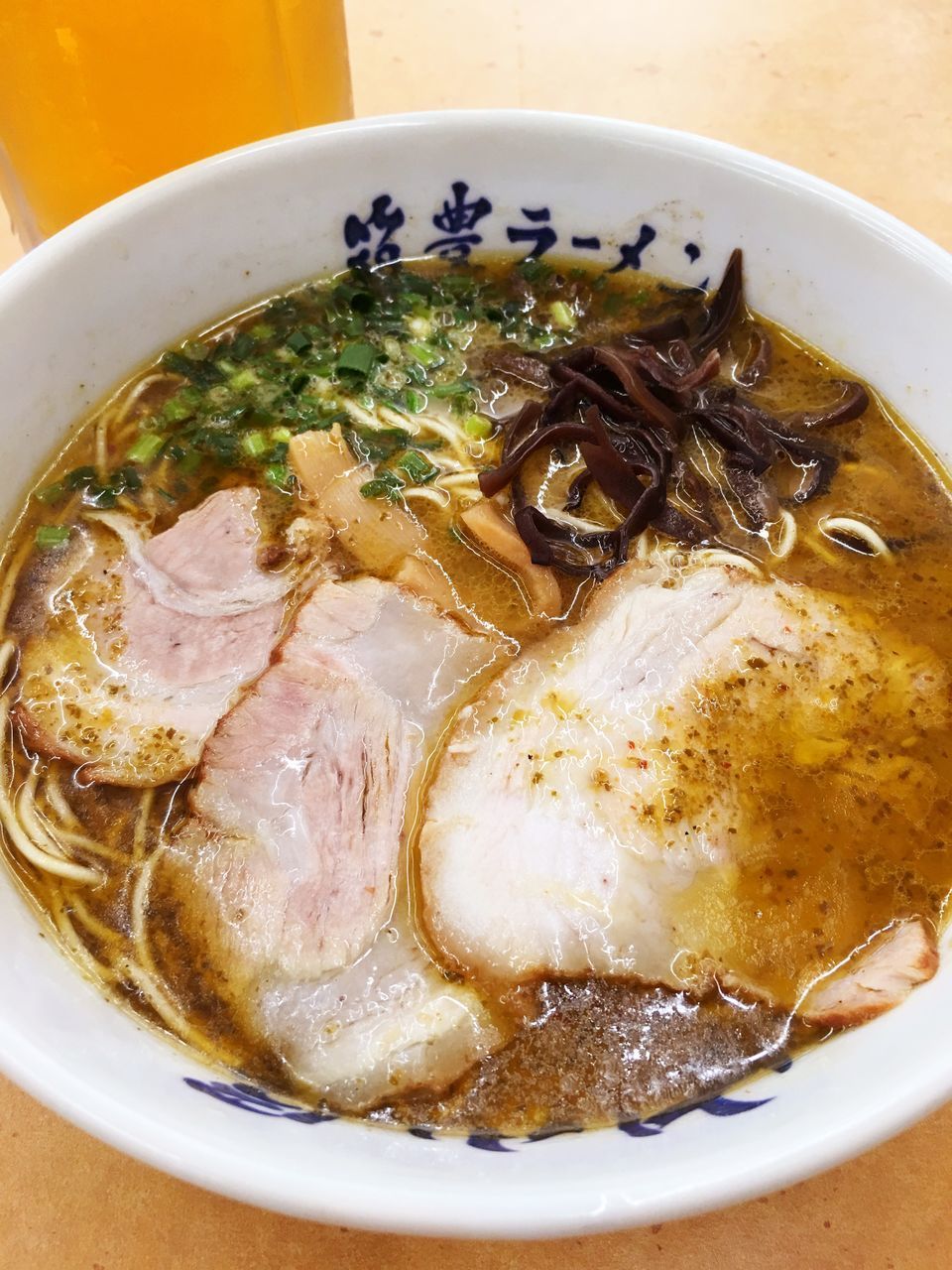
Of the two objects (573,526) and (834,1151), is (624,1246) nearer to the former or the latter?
(834,1151)

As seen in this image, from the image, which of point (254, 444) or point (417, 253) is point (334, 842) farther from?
point (417, 253)

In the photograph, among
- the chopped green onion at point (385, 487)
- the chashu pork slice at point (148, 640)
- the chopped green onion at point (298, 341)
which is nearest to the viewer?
the chashu pork slice at point (148, 640)

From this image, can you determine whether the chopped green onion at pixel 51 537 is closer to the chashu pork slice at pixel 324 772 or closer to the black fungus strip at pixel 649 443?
the chashu pork slice at pixel 324 772

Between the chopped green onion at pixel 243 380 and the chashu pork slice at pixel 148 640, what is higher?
the chopped green onion at pixel 243 380

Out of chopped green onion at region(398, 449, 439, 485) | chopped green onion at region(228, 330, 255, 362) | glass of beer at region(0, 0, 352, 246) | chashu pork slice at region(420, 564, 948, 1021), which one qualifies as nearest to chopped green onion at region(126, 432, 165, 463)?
chopped green onion at region(228, 330, 255, 362)

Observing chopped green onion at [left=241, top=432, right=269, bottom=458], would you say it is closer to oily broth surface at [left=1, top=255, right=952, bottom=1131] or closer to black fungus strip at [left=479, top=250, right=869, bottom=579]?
oily broth surface at [left=1, top=255, right=952, bottom=1131]

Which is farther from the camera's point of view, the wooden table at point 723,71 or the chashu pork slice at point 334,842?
the wooden table at point 723,71

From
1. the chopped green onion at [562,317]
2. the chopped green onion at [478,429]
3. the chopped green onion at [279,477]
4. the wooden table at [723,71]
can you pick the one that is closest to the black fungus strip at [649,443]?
the chopped green onion at [478,429]
